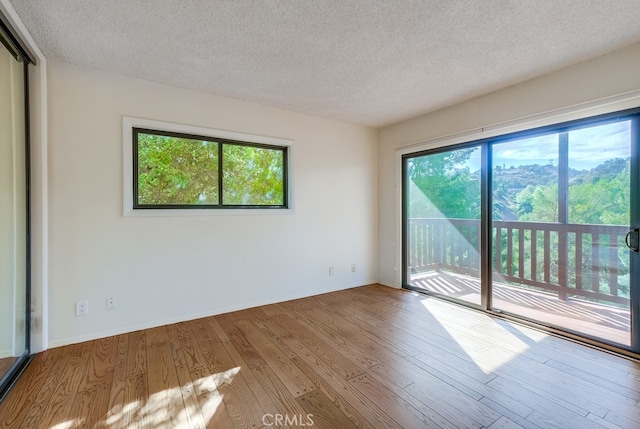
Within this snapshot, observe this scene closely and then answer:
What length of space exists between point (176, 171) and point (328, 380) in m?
2.43

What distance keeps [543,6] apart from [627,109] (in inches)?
48.1

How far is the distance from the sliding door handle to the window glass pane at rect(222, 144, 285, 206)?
10.8 feet

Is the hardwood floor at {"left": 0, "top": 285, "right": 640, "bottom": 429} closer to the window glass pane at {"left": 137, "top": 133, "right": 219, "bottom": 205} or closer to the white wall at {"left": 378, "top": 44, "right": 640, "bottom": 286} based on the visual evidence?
the window glass pane at {"left": 137, "top": 133, "right": 219, "bottom": 205}

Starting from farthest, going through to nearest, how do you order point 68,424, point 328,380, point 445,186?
point 445,186 < point 328,380 < point 68,424

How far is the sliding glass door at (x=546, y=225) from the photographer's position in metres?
2.29

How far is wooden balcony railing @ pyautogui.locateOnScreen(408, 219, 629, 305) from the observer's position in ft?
7.66

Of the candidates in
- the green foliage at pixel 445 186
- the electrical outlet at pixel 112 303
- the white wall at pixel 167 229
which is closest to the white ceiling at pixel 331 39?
the white wall at pixel 167 229

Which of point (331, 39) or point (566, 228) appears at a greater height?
point (331, 39)

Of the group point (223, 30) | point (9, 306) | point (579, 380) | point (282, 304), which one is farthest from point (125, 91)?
point (579, 380)

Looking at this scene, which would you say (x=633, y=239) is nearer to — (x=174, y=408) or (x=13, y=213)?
(x=174, y=408)

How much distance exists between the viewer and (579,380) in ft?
6.09

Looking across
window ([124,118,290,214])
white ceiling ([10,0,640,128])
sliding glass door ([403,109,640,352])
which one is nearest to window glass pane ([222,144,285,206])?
window ([124,118,290,214])

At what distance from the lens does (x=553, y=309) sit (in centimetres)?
269

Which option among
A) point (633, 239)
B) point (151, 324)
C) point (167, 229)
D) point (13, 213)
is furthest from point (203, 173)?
point (633, 239)
